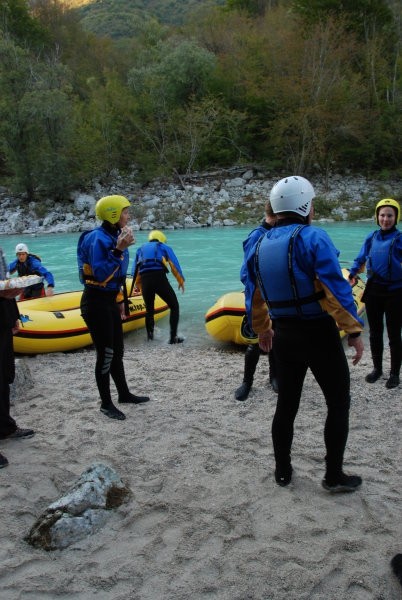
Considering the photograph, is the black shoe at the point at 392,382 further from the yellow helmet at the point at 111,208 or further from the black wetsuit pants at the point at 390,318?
the yellow helmet at the point at 111,208

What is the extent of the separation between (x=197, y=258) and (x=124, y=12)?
67.5 m

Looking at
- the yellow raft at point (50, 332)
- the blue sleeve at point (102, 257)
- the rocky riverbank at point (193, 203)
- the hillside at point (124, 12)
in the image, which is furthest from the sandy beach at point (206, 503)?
the hillside at point (124, 12)

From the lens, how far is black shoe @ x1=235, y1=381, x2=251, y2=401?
3.88m

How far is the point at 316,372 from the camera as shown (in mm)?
2305

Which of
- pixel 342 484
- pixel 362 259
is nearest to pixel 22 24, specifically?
pixel 362 259

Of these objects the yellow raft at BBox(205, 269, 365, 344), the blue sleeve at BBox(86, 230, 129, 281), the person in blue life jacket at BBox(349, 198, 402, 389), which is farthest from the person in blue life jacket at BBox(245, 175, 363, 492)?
the yellow raft at BBox(205, 269, 365, 344)

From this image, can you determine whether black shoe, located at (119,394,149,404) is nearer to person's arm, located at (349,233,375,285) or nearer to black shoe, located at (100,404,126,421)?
black shoe, located at (100,404,126,421)

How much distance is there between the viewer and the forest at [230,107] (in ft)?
77.6

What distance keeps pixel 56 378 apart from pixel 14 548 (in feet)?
8.26

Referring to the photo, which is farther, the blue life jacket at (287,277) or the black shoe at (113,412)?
the black shoe at (113,412)

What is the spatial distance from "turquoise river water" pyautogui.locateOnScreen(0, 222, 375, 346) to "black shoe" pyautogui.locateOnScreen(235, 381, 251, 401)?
7.61 feet

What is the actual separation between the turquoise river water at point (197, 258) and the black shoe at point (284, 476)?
12.2ft

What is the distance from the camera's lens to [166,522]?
7.61ft

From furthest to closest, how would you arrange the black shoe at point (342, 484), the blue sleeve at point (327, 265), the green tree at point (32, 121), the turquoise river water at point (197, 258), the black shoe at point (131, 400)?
the green tree at point (32, 121)
the turquoise river water at point (197, 258)
the black shoe at point (131, 400)
the black shoe at point (342, 484)
the blue sleeve at point (327, 265)
